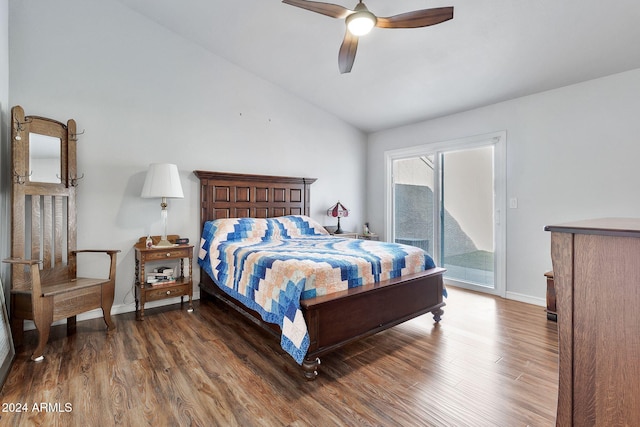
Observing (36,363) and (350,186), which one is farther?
(350,186)

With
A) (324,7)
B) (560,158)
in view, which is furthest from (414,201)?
(324,7)

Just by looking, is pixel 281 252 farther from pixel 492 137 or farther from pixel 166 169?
pixel 492 137

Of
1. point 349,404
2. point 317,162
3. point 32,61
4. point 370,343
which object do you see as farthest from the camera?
point 317,162

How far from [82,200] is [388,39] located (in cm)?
343

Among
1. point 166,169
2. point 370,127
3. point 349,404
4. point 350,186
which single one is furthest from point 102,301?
point 370,127

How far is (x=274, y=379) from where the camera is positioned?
2.04m

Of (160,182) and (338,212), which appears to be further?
(338,212)

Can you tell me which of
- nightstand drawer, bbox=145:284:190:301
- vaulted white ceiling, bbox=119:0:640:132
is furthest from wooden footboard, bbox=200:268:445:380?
vaulted white ceiling, bbox=119:0:640:132

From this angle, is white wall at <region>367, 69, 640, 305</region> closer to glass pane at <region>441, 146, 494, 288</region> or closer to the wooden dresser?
glass pane at <region>441, 146, 494, 288</region>

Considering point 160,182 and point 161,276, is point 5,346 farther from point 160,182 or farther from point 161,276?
point 160,182

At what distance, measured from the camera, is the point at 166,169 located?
3.19 metres

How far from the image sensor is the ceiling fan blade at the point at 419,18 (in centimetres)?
206

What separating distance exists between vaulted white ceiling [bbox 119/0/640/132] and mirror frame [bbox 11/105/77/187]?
1.55m

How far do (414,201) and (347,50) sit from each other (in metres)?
2.99
